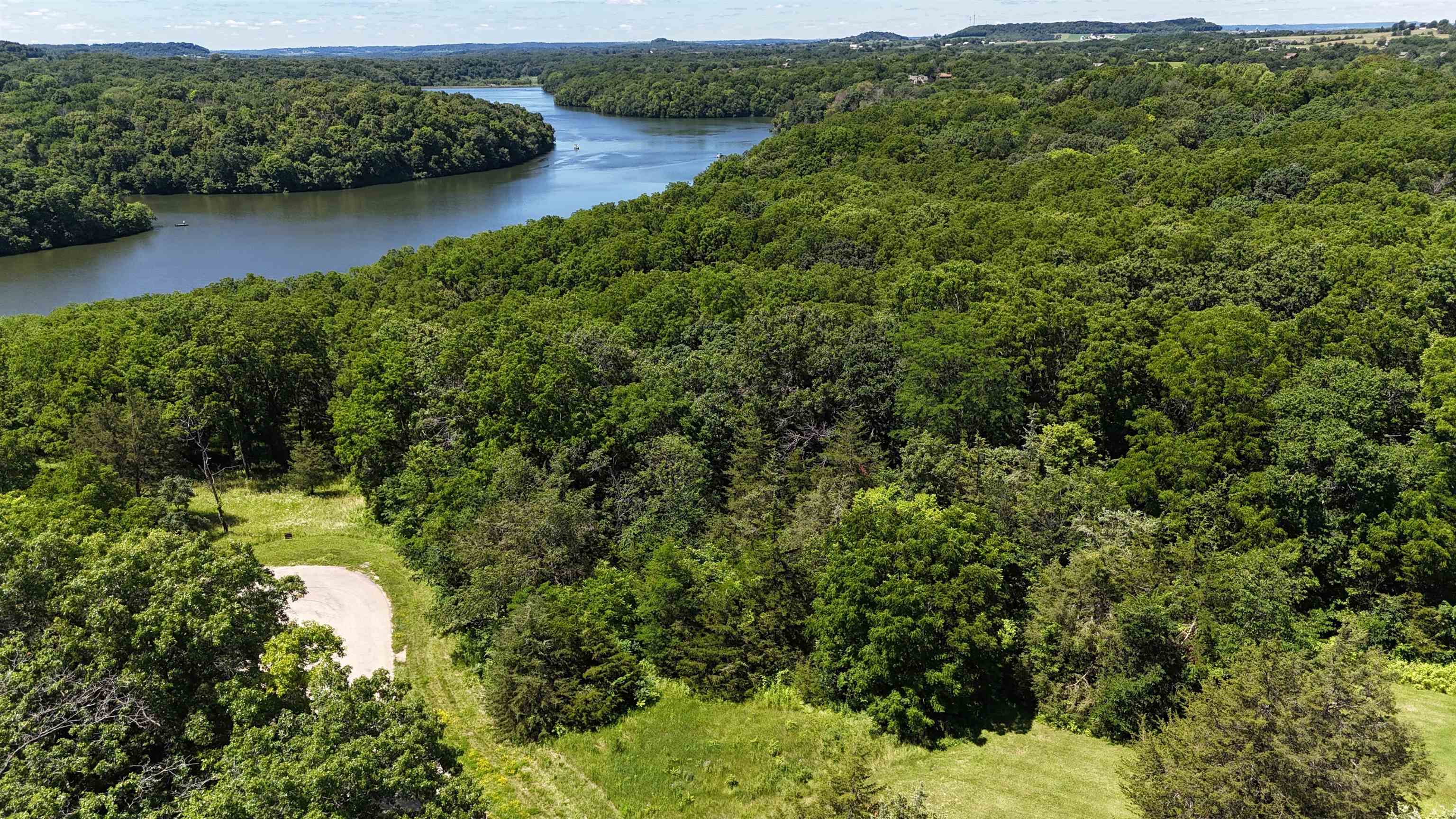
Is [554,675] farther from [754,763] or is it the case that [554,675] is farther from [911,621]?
[911,621]

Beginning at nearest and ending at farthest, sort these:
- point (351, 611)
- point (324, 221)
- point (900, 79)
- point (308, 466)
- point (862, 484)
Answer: point (862, 484)
point (351, 611)
point (308, 466)
point (324, 221)
point (900, 79)

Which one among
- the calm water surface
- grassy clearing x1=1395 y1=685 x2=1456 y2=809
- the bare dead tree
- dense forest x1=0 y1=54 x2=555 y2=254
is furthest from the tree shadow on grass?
dense forest x1=0 y1=54 x2=555 y2=254

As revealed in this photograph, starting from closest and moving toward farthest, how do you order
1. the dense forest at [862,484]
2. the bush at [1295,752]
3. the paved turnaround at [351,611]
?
the bush at [1295,752]
the dense forest at [862,484]
the paved turnaround at [351,611]

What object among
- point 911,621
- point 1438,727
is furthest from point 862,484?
point 1438,727

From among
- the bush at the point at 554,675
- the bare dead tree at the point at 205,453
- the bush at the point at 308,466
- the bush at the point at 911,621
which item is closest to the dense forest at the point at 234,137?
the bare dead tree at the point at 205,453

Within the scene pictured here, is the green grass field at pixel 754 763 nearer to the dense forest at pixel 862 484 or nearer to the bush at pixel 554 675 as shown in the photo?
the bush at pixel 554 675
